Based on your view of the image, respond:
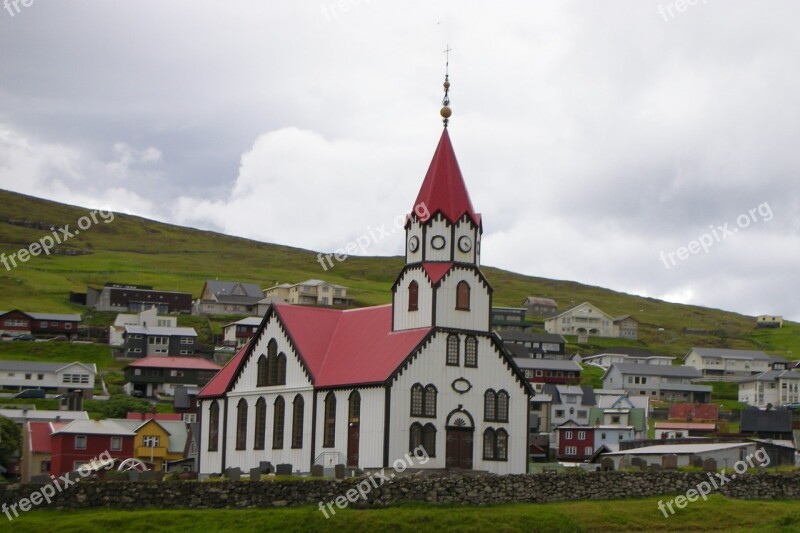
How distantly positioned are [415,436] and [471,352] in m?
5.47

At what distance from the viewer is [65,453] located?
78.2 m

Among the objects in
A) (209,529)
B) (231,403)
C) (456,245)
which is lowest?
(209,529)

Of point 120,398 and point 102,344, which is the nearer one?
point 120,398

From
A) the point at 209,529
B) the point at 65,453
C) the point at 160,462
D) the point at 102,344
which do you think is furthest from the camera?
the point at 102,344

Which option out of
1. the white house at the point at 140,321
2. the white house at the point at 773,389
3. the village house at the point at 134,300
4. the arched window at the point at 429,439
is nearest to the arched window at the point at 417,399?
the arched window at the point at 429,439

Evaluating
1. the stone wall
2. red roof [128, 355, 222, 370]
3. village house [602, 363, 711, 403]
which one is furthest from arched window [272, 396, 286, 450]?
village house [602, 363, 711, 403]

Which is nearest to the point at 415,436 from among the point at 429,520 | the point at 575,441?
the point at 429,520

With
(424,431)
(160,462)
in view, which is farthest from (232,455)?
(160,462)

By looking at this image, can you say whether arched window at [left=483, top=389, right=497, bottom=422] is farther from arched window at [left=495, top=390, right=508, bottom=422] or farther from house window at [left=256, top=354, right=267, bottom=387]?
house window at [left=256, top=354, right=267, bottom=387]

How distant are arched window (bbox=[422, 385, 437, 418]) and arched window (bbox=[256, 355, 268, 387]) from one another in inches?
446

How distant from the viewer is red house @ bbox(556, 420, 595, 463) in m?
103

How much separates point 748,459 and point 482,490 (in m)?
30.3

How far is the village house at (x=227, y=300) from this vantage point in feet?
600

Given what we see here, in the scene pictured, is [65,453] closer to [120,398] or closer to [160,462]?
[160,462]
